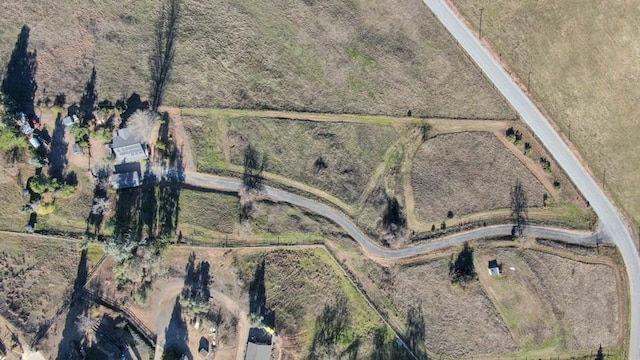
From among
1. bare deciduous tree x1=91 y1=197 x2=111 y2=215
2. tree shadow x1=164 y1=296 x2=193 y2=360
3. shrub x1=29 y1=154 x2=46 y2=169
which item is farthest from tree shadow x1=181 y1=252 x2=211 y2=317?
shrub x1=29 y1=154 x2=46 y2=169

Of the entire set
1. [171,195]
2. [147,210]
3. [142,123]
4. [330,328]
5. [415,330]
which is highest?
[142,123]

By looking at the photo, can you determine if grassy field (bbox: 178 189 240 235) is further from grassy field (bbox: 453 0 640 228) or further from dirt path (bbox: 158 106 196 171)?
grassy field (bbox: 453 0 640 228)

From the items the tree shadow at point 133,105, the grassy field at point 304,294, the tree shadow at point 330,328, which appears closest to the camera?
the tree shadow at point 133,105

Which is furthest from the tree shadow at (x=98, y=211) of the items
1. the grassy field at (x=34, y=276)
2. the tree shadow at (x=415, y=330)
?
the tree shadow at (x=415, y=330)

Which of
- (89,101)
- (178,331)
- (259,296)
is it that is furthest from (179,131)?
(178,331)

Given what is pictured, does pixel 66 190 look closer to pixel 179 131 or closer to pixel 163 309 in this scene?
pixel 179 131

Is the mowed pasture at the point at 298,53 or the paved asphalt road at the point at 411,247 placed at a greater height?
the mowed pasture at the point at 298,53

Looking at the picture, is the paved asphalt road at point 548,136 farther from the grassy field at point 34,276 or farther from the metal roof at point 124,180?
the grassy field at point 34,276
